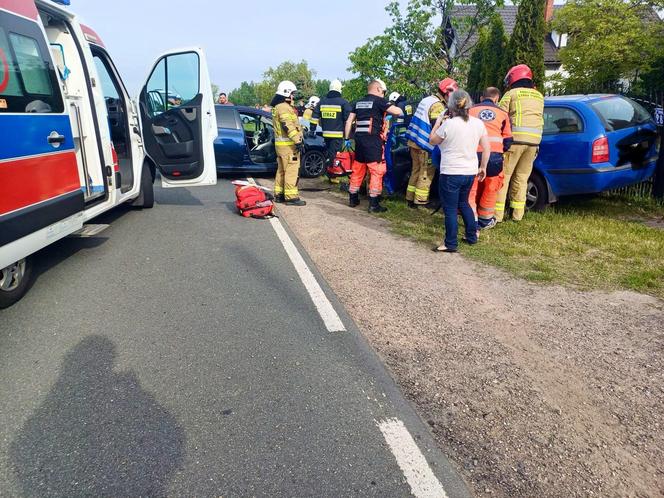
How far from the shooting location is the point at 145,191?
766 centimetres

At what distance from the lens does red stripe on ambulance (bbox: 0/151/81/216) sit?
11.5 feet

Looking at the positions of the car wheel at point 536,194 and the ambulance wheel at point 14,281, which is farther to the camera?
the car wheel at point 536,194

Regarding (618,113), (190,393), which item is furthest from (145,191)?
(618,113)

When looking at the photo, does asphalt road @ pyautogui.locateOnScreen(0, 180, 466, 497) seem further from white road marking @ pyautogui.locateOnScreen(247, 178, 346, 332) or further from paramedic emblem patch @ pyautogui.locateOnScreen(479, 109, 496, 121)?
paramedic emblem patch @ pyautogui.locateOnScreen(479, 109, 496, 121)

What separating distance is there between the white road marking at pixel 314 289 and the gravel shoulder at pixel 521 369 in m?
0.18

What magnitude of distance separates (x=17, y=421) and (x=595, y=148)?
6878 mm

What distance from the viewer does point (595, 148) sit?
6.38 meters

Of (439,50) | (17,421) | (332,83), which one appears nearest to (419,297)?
(17,421)

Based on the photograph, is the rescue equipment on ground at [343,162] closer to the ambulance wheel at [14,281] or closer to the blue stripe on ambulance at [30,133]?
the blue stripe on ambulance at [30,133]

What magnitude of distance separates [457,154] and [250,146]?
7.51 m

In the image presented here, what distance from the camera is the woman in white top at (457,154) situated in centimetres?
532

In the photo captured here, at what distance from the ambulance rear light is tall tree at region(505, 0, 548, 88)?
8213 mm

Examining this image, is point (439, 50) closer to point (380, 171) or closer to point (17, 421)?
point (380, 171)

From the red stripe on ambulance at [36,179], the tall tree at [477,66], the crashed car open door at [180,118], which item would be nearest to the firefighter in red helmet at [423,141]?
the crashed car open door at [180,118]
